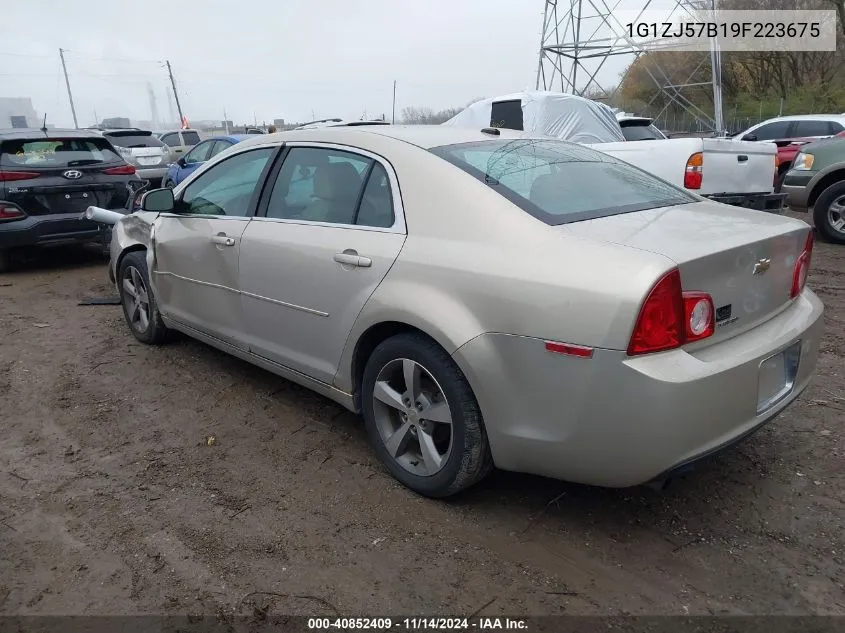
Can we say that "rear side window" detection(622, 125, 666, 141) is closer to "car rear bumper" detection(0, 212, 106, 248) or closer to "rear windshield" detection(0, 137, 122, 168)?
"rear windshield" detection(0, 137, 122, 168)

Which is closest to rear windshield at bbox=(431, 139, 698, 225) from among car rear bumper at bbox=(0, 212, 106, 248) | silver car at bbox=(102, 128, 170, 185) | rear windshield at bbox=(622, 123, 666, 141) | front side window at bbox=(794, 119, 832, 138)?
car rear bumper at bbox=(0, 212, 106, 248)

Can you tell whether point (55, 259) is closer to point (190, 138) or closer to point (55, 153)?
point (55, 153)

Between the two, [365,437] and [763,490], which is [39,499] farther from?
[763,490]

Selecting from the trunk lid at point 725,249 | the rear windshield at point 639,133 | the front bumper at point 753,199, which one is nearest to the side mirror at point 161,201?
the trunk lid at point 725,249

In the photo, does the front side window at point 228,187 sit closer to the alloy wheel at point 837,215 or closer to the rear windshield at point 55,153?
the rear windshield at point 55,153

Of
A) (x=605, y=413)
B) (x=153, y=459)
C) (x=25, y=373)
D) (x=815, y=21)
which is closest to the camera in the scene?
(x=605, y=413)

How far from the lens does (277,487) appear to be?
3084mm

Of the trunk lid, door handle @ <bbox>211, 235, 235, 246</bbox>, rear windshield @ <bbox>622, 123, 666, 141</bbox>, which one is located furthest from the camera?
rear windshield @ <bbox>622, 123, 666, 141</bbox>

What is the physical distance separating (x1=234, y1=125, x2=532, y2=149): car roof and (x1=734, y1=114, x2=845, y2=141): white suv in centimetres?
1122

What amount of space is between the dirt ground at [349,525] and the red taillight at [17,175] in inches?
172

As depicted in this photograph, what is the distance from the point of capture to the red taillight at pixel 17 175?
729 cm

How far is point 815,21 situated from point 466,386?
97.8 ft

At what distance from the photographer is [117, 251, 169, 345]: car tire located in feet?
15.8

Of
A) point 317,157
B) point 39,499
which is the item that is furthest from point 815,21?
point 39,499
